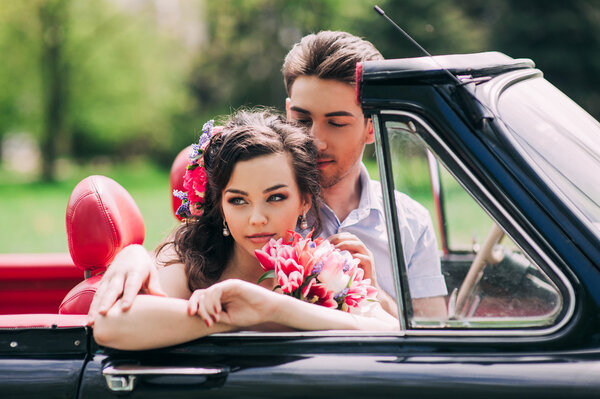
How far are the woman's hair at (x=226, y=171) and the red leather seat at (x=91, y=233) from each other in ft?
0.57

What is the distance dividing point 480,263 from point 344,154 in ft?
2.13

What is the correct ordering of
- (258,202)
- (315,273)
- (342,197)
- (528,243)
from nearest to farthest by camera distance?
(528,243) < (315,273) < (258,202) < (342,197)

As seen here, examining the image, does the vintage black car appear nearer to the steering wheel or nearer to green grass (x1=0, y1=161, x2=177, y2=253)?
the steering wheel

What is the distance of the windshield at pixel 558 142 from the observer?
5.17 ft

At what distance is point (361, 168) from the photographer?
270 centimetres

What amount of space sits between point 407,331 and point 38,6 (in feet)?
70.4

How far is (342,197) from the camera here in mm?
2635

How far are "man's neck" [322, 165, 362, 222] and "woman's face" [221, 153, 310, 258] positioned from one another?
55cm

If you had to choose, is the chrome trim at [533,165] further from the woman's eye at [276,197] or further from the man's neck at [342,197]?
the man's neck at [342,197]

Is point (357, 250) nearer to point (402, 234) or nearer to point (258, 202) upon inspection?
point (258, 202)

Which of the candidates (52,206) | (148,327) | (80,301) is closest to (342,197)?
(80,301)

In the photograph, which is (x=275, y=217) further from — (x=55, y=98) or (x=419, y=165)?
(x=55, y=98)

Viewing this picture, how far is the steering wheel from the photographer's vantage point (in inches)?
68.0

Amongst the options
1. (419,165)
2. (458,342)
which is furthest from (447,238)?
(458,342)
